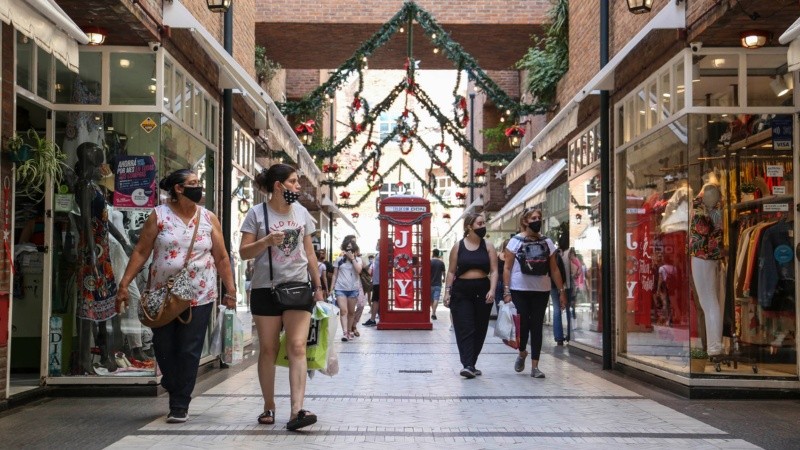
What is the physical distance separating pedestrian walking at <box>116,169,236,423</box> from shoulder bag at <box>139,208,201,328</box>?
5 cm

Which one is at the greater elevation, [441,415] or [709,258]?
[709,258]

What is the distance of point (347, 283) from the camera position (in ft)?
53.0

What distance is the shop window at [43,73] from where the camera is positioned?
8344 mm

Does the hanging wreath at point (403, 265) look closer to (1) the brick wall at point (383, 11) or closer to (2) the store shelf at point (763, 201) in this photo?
(1) the brick wall at point (383, 11)

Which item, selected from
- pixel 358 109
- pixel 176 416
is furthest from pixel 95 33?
pixel 358 109

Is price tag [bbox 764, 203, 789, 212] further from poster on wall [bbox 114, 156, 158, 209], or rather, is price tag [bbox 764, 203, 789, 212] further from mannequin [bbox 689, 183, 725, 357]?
poster on wall [bbox 114, 156, 158, 209]

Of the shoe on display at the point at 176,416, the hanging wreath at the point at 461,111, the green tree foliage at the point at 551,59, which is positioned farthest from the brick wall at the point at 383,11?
the shoe on display at the point at 176,416

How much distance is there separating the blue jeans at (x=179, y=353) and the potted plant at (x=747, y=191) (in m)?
5.52

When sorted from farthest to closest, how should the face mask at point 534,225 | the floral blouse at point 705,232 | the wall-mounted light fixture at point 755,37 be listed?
the face mask at point 534,225 < the floral blouse at point 705,232 < the wall-mounted light fixture at point 755,37

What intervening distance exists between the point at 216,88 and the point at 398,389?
4897 millimetres

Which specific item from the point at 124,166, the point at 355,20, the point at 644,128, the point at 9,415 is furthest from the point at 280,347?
the point at 355,20

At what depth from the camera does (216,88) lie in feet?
39.4

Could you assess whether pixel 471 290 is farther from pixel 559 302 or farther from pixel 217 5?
pixel 559 302

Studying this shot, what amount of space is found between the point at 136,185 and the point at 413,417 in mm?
3387
